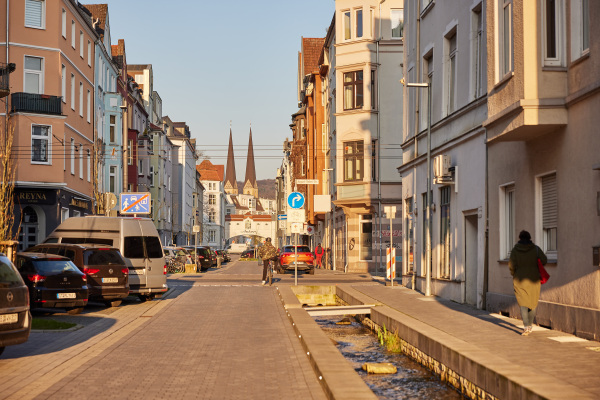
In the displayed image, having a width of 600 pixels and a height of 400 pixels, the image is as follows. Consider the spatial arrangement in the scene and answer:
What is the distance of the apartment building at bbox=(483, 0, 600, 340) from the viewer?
1309 cm

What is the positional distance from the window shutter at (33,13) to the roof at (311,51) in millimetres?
45345

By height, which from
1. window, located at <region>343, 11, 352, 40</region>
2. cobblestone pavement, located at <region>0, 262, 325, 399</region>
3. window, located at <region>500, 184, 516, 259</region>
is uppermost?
window, located at <region>343, 11, 352, 40</region>

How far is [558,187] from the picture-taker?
14492mm

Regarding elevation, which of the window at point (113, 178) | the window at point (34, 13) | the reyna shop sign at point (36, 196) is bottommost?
the reyna shop sign at point (36, 196)

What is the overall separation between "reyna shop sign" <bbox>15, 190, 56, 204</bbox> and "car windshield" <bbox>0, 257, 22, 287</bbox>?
95.0 feet

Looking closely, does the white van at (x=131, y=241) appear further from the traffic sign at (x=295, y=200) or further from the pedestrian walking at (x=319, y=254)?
the pedestrian walking at (x=319, y=254)

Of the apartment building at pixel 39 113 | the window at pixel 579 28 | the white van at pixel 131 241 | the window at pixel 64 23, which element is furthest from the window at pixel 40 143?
the window at pixel 579 28

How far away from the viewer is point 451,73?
2331 cm

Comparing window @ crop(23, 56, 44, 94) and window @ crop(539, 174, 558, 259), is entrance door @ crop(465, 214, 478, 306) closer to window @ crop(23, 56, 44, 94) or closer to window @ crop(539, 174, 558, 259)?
window @ crop(539, 174, 558, 259)

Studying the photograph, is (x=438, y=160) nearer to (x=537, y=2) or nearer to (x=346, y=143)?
(x=537, y=2)

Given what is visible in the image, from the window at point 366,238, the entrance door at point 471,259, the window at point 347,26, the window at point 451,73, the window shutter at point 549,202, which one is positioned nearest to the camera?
the window shutter at point 549,202

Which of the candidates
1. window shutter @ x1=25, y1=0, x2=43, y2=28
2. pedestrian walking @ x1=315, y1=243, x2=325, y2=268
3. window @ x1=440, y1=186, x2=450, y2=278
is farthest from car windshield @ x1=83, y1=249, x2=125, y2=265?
pedestrian walking @ x1=315, y1=243, x2=325, y2=268

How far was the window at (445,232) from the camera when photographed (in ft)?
76.2

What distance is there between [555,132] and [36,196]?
99.0 ft
